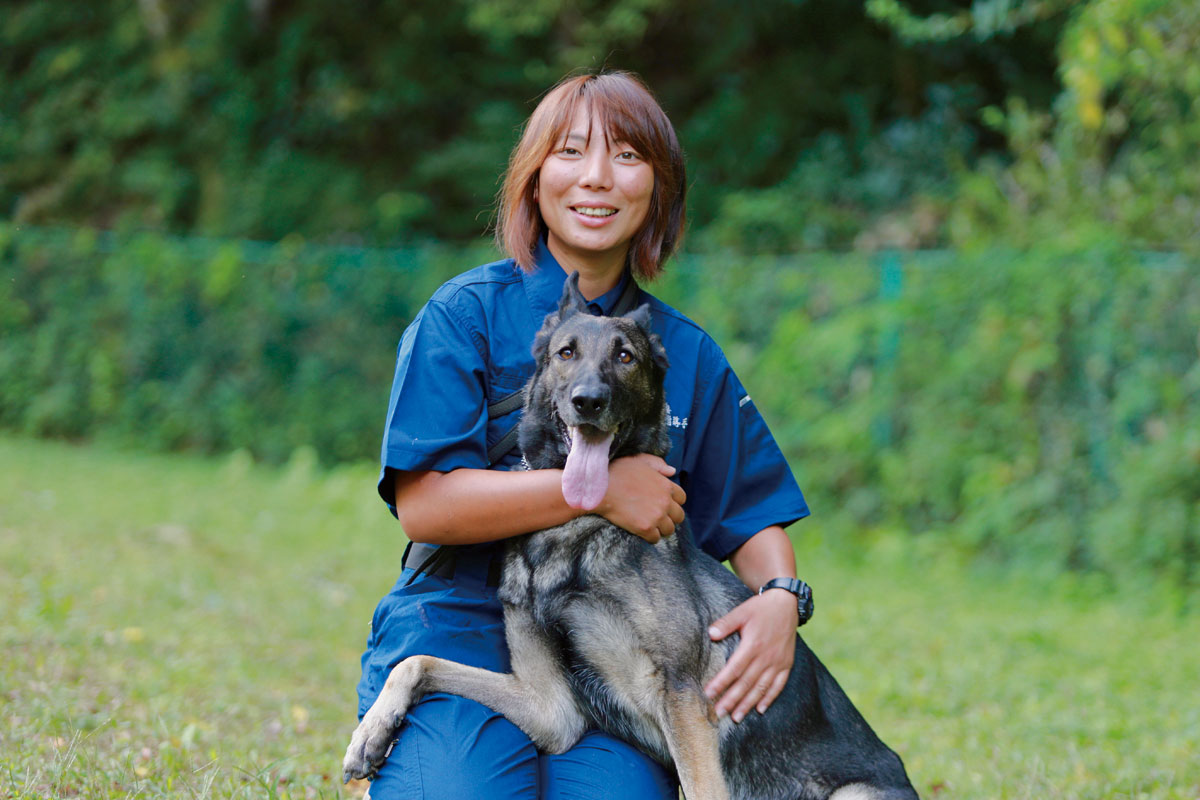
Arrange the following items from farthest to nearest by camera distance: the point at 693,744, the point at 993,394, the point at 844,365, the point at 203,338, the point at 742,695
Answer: the point at 203,338 < the point at 844,365 < the point at 993,394 < the point at 742,695 < the point at 693,744

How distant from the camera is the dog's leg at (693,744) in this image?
2641 millimetres

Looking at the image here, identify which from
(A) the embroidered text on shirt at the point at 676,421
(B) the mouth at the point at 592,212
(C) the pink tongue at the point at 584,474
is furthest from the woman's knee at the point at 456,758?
(B) the mouth at the point at 592,212

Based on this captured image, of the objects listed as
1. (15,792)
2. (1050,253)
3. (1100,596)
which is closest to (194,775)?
(15,792)

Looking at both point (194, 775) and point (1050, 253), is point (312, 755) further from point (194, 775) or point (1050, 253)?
point (1050, 253)

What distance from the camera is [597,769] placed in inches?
112

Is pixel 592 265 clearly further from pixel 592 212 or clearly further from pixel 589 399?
pixel 589 399

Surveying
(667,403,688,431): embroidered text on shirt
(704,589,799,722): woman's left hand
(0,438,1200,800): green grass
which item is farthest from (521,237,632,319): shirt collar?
(0,438,1200,800): green grass

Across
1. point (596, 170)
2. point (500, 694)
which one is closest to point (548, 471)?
point (500, 694)

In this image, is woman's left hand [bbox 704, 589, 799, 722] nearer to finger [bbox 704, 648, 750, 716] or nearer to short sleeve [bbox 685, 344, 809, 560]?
finger [bbox 704, 648, 750, 716]

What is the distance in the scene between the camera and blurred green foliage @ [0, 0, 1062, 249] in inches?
611

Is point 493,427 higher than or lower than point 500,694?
higher

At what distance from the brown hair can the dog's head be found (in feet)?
0.97

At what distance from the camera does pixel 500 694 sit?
288 cm

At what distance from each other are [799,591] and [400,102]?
50.8 ft
